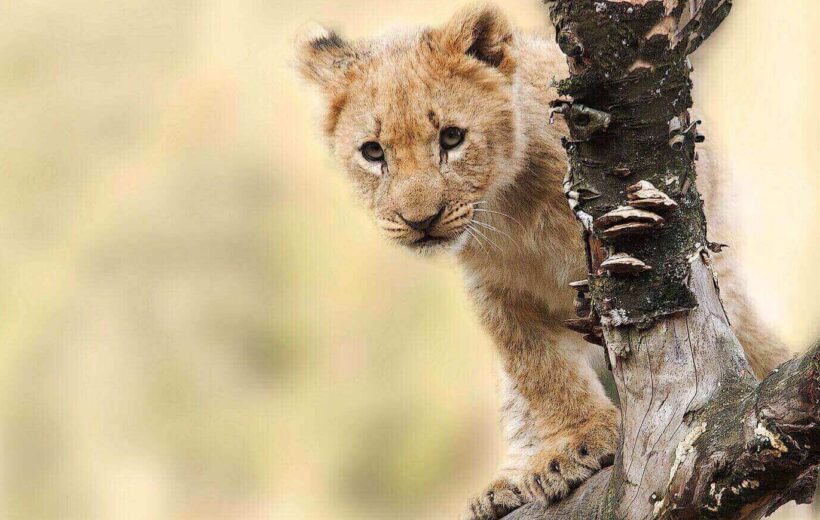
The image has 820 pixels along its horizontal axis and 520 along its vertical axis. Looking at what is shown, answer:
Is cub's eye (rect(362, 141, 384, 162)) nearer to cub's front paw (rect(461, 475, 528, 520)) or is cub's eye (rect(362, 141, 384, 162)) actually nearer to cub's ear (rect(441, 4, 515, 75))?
cub's ear (rect(441, 4, 515, 75))

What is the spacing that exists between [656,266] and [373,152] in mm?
1872

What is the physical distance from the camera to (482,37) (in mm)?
4684

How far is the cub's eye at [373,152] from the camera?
4.51m

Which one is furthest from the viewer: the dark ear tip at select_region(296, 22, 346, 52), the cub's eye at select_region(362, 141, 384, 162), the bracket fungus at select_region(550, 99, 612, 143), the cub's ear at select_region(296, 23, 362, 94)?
the dark ear tip at select_region(296, 22, 346, 52)


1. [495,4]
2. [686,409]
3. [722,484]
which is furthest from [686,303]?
[495,4]

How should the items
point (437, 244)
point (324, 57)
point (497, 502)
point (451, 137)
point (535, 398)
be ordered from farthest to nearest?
point (535, 398) → point (324, 57) → point (497, 502) → point (451, 137) → point (437, 244)

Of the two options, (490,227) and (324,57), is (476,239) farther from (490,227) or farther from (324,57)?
(324,57)

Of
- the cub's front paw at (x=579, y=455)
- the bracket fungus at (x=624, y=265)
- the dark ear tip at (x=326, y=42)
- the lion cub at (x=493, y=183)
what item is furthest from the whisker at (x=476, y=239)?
the bracket fungus at (x=624, y=265)

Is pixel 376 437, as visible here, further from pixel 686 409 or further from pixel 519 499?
pixel 686 409

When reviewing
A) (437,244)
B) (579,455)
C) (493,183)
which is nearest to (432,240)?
(437,244)

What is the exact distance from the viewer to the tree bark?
274 centimetres

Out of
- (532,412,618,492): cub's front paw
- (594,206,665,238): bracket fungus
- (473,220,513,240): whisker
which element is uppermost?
(473,220,513,240): whisker

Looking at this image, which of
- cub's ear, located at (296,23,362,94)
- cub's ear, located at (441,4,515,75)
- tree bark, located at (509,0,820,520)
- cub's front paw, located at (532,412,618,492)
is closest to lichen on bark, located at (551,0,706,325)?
tree bark, located at (509,0,820,520)

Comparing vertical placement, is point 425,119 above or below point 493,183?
above
